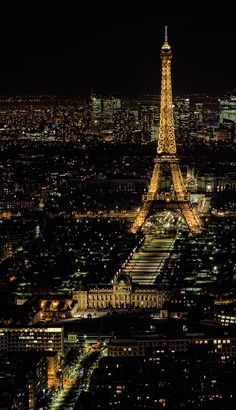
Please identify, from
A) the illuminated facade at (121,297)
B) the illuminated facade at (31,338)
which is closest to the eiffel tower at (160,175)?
the illuminated facade at (121,297)

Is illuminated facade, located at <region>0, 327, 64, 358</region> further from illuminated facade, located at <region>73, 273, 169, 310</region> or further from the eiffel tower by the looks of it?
the eiffel tower

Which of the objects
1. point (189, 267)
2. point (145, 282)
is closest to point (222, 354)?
point (145, 282)

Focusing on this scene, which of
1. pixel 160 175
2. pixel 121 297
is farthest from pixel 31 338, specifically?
pixel 160 175

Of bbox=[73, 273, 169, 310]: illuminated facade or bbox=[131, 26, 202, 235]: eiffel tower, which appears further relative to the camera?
bbox=[131, 26, 202, 235]: eiffel tower

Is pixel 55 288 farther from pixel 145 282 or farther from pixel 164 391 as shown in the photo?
pixel 164 391

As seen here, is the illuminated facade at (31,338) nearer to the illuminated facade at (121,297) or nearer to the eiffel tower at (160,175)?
the illuminated facade at (121,297)

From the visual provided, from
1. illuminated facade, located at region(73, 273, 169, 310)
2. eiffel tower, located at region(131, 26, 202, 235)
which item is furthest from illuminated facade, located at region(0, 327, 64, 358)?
eiffel tower, located at region(131, 26, 202, 235)

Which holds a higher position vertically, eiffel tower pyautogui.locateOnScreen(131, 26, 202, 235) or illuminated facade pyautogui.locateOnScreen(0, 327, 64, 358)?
eiffel tower pyautogui.locateOnScreen(131, 26, 202, 235)

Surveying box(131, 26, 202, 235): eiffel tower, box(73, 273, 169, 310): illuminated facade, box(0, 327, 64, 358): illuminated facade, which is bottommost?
box(0, 327, 64, 358): illuminated facade
